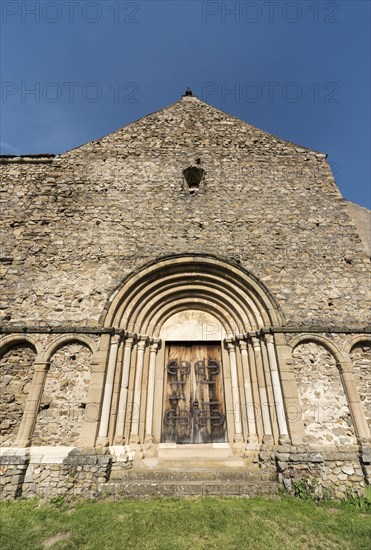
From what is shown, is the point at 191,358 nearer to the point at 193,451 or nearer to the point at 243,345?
the point at 243,345

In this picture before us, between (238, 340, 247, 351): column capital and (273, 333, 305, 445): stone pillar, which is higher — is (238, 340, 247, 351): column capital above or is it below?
above

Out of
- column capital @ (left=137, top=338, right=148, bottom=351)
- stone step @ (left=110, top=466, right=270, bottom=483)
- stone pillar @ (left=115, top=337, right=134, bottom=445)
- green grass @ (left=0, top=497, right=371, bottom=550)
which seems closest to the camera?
green grass @ (left=0, top=497, right=371, bottom=550)

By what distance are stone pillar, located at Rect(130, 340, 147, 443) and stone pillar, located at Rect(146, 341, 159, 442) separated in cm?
22

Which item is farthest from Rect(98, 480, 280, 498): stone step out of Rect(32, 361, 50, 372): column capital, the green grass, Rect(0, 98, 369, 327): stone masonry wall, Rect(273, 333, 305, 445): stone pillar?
Rect(0, 98, 369, 327): stone masonry wall

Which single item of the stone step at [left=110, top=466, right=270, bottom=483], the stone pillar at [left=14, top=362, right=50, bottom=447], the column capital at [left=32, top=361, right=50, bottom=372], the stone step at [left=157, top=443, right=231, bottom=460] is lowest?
the stone step at [left=110, top=466, right=270, bottom=483]

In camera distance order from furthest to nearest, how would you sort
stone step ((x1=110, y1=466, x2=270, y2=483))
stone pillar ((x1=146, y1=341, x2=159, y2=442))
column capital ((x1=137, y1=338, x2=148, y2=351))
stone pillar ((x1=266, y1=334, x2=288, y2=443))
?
1. column capital ((x1=137, y1=338, x2=148, y2=351))
2. stone pillar ((x1=146, y1=341, x2=159, y2=442))
3. stone pillar ((x1=266, y1=334, x2=288, y2=443))
4. stone step ((x1=110, y1=466, x2=270, y2=483))

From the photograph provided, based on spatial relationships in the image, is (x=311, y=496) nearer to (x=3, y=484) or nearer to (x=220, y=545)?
(x=220, y=545)

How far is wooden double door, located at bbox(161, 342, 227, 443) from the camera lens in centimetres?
617

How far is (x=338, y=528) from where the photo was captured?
389 cm

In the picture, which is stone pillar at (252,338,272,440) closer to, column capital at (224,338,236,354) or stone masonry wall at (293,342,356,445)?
column capital at (224,338,236,354)

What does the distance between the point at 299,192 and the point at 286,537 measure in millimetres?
7472

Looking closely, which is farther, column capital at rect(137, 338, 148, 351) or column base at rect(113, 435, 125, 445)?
column capital at rect(137, 338, 148, 351)

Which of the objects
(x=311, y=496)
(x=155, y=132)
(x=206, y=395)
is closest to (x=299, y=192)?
(x=155, y=132)

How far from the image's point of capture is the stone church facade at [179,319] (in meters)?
5.38
